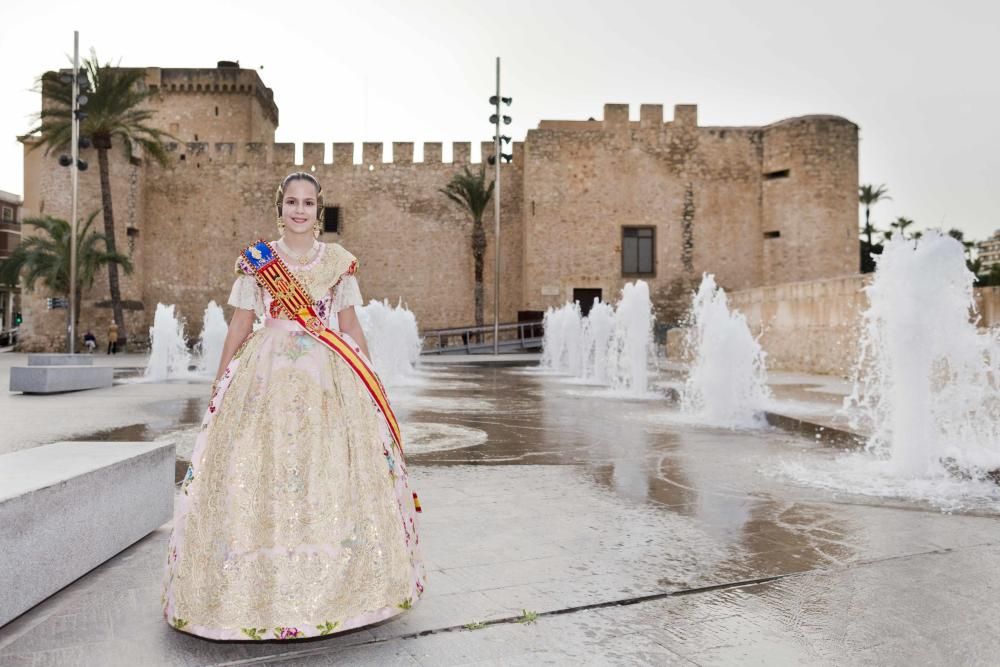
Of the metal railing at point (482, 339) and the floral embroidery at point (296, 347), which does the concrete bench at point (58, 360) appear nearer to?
the floral embroidery at point (296, 347)

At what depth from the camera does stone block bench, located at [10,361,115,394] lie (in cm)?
959

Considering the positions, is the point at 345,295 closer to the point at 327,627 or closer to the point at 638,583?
the point at 327,627

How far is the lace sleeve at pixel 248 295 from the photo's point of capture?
2.39 m

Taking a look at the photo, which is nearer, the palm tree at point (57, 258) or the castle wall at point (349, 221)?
the palm tree at point (57, 258)

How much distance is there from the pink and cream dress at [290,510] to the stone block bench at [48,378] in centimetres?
870

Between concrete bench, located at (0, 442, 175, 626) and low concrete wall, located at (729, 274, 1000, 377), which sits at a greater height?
low concrete wall, located at (729, 274, 1000, 377)

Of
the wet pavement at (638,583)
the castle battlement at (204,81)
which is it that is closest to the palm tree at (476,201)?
the castle battlement at (204,81)

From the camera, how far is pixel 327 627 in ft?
6.72

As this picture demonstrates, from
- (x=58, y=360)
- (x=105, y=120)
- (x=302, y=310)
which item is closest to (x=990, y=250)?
(x=105, y=120)

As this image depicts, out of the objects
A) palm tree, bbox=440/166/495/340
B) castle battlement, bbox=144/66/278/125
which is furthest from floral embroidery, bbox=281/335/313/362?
castle battlement, bbox=144/66/278/125

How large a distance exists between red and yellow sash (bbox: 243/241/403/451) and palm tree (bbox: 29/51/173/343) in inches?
914

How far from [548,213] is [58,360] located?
18188 mm

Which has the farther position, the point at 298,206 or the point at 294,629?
the point at 298,206

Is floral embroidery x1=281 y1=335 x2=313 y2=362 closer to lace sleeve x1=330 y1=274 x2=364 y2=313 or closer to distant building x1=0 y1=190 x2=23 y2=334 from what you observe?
lace sleeve x1=330 y1=274 x2=364 y2=313
